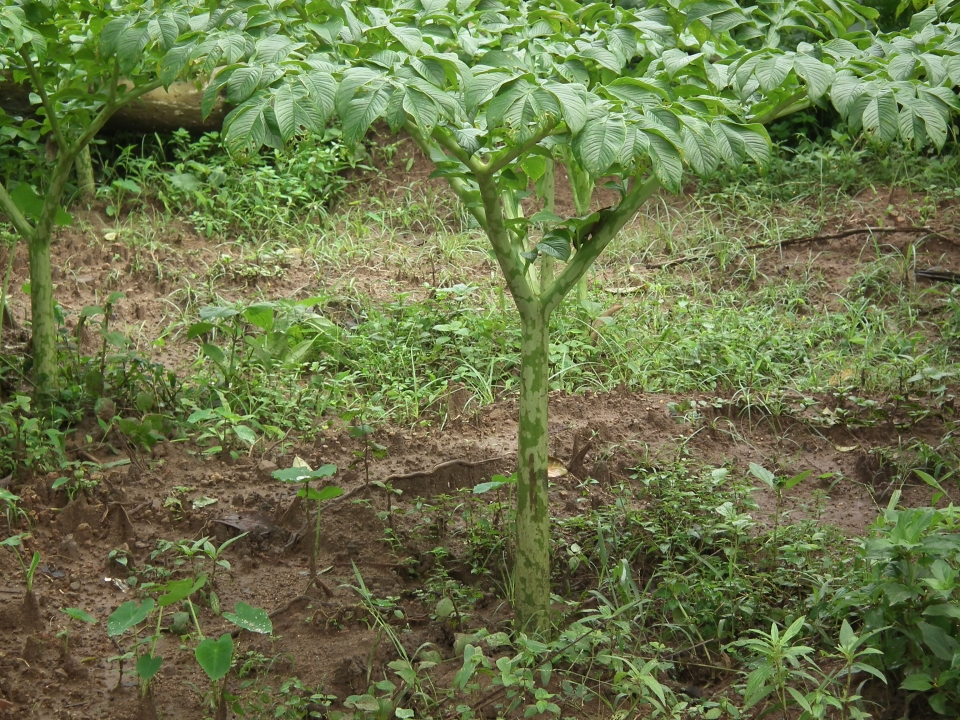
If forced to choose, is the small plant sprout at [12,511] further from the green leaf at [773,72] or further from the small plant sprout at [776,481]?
the green leaf at [773,72]

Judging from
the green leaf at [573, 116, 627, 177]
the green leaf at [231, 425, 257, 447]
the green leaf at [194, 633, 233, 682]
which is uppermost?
the green leaf at [573, 116, 627, 177]

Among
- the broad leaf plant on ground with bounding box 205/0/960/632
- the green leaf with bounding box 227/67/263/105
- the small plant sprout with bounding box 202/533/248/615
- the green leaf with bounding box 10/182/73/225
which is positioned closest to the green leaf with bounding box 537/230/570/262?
the broad leaf plant on ground with bounding box 205/0/960/632

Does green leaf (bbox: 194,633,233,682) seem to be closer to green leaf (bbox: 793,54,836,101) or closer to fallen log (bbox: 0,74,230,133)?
green leaf (bbox: 793,54,836,101)

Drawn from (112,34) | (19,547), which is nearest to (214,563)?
(19,547)

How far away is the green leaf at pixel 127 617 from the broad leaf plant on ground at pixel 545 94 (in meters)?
0.98

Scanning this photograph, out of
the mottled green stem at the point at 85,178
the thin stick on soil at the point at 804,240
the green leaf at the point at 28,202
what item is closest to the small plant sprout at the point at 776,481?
the thin stick on soil at the point at 804,240

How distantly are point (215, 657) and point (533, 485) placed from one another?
3.00 ft

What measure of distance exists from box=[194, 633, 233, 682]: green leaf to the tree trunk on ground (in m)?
0.82

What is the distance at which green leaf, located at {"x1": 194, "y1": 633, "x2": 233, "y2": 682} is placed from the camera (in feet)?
7.02

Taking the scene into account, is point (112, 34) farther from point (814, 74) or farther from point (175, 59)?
point (814, 74)

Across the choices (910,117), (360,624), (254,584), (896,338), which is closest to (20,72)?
(254,584)

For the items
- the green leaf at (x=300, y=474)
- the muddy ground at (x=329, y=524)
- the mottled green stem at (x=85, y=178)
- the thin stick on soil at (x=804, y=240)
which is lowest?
the thin stick on soil at (x=804, y=240)

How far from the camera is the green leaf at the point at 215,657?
7.02 ft

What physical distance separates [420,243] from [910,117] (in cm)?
383
